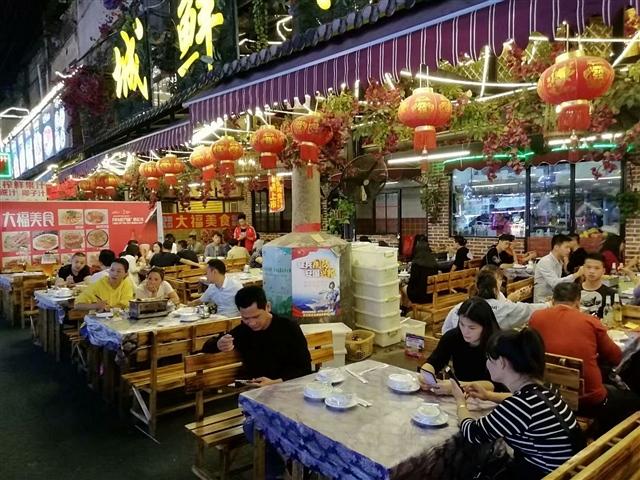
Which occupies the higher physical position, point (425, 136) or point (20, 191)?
point (425, 136)

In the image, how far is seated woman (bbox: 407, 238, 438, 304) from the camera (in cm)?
852

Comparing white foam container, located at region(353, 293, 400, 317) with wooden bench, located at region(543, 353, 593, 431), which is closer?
wooden bench, located at region(543, 353, 593, 431)

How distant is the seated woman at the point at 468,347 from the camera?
3.33 meters

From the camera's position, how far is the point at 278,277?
23.6 feet

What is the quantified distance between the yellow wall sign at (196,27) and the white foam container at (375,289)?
3996 mm

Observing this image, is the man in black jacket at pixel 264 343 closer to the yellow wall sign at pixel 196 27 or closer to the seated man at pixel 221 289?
the seated man at pixel 221 289

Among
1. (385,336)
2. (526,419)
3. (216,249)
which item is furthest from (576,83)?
(216,249)

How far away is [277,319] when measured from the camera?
13.2 feet

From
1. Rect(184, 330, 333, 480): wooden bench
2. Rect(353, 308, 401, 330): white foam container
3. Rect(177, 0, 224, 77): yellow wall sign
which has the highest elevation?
Rect(177, 0, 224, 77): yellow wall sign

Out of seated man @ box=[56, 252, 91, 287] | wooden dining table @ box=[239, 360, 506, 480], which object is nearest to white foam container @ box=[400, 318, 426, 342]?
wooden dining table @ box=[239, 360, 506, 480]

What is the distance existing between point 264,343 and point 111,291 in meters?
3.53

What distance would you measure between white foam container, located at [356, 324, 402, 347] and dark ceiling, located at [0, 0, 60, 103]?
55.7ft

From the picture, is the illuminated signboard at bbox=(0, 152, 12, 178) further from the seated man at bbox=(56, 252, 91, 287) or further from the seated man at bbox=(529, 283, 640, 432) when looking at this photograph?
the seated man at bbox=(529, 283, 640, 432)

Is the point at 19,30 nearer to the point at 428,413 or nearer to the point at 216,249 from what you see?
the point at 216,249
